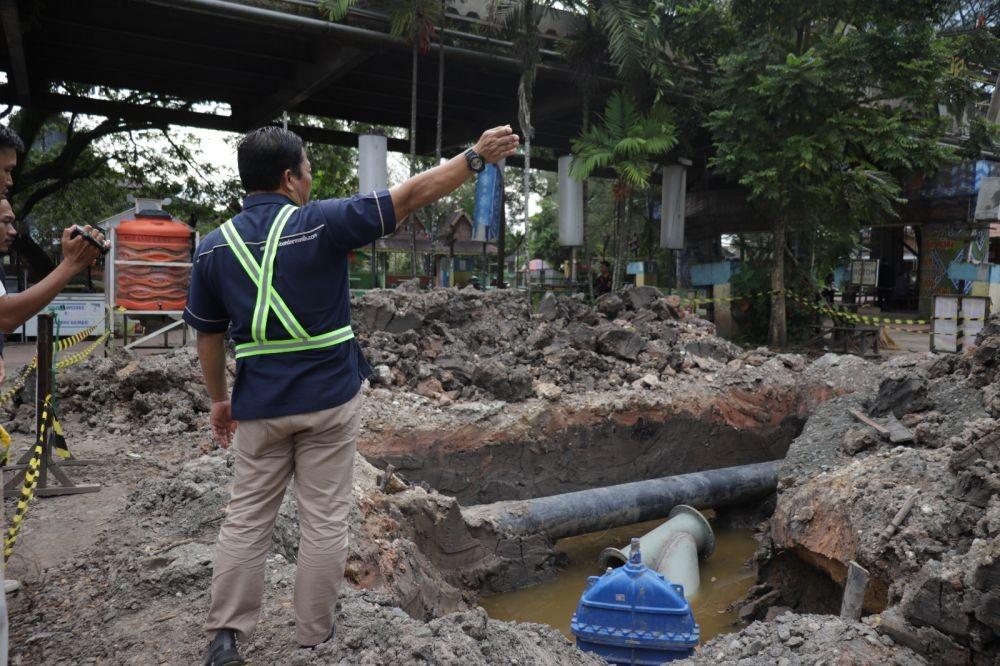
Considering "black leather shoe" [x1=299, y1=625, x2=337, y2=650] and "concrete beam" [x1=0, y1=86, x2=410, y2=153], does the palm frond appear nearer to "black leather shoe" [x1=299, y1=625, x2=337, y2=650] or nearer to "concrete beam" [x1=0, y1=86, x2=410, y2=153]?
"concrete beam" [x1=0, y1=86, x2=410, y2=153]

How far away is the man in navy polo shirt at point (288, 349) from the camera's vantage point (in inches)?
99.4

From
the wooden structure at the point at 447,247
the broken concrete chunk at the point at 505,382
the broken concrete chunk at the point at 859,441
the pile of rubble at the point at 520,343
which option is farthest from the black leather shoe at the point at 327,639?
the wooden structure at the point at 447,247

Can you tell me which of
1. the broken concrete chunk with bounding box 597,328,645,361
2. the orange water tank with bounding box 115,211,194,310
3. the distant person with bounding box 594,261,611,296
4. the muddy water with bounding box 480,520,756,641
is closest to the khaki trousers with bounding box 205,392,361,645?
the muddy water with bounding box 480,520,756,641

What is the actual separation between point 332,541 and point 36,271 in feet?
64.2

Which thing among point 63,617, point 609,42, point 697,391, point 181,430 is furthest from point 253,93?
point 63,617

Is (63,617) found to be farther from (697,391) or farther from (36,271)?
(36,271)

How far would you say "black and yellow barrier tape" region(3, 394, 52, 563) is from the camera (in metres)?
3.79

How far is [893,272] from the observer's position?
25.2m

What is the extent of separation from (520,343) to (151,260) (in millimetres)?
5430

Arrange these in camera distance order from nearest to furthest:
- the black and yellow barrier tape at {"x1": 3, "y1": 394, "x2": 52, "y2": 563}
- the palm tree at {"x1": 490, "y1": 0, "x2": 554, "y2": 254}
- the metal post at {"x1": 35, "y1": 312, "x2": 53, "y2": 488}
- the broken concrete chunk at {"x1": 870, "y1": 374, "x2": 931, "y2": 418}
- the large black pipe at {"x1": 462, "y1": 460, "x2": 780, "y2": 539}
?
the black and yellow barrier tape at {"x1": 3, "y1": 394, "x2": 52, "y2": 563} → the metal post at {"x1": 35, "y1": 312, "x2": 53, "y2": 488} → the large black pipe at {"x1": 462, "y1": 460, "x2": 780, "y2": 539} → the broken concrete chunk at {"x1": 870, "y1": 374, "x2": 931, "y2": 418} → the palm tree at {"x1": 490, "y1": 0, "x2": 554, "y2": 254}

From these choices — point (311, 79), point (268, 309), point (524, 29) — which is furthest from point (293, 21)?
point (268, 309)

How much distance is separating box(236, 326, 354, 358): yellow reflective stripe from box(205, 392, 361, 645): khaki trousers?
0.24m

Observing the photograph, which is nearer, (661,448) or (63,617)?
(63,617)

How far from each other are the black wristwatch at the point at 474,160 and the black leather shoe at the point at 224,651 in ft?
6.35
